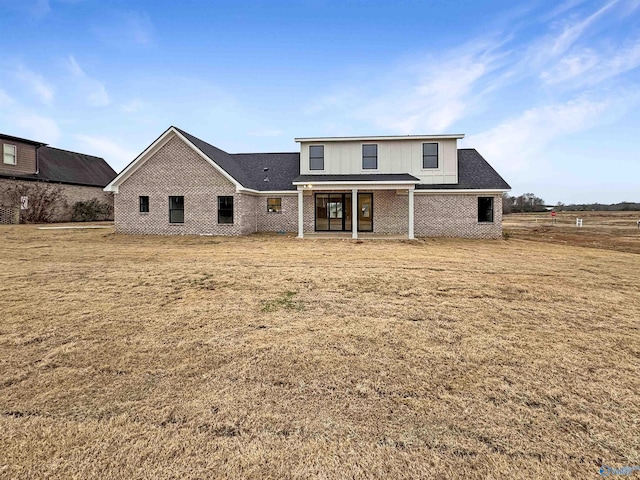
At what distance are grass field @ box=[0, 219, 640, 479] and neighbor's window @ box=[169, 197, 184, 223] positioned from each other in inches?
508

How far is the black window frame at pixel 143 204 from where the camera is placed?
64.9ft

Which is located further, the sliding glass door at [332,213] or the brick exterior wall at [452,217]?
the sliding glass door at [332,213]

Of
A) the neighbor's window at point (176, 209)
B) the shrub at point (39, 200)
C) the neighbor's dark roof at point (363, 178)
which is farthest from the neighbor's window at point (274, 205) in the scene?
the shrub at point (39, 200)

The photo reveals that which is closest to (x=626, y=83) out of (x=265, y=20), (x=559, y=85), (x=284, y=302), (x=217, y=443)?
(x=559, y=85)

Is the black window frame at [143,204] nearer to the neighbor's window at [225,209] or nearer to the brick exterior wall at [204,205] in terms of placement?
the brick exterior wall at [204,205]

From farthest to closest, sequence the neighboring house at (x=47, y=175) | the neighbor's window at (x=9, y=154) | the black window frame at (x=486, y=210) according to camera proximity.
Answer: the neighbor's window at (x=9, y=154) < the neighboring house at (x=47, y=175) < the black window frame at (x=486, y=210)

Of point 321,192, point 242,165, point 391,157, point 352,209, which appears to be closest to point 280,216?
point 321,192

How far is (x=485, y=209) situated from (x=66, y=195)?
113 feet

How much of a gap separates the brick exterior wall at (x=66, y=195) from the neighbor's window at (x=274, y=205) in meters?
21.2

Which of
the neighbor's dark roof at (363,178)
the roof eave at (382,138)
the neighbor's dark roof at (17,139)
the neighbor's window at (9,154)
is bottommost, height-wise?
the neighbor's dark roof at (363,178)

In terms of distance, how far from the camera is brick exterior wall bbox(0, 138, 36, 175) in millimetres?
25797

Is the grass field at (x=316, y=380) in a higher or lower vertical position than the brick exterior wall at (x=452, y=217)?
lower

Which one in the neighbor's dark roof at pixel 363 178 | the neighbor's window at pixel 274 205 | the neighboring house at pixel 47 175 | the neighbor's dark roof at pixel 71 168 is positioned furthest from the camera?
the neighbor's dark roof at pixel 71 168

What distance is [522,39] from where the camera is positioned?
2033 centimetres
